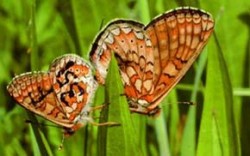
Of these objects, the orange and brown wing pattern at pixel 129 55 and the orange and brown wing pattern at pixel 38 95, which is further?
the orange and brown wing pattern at pixel 129 55

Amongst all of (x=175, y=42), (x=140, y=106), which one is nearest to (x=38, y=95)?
(x=140, y=106)

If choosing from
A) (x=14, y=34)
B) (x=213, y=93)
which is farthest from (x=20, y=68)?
(x=213, y=93)

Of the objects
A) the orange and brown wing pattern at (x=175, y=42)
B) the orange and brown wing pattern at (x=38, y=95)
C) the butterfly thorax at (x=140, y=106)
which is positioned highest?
the orange and brown wing pattern at (x=175, y=42)

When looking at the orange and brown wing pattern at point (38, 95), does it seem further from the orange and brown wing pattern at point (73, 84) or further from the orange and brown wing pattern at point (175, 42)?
the orange and brown wing pattern at point (175, 42)

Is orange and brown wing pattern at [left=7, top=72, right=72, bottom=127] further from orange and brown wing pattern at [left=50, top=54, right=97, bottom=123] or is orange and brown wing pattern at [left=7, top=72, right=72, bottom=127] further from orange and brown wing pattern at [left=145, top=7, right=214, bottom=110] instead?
orange and brown wing pattern at [left=145, top=7, right=214, bottom=110]

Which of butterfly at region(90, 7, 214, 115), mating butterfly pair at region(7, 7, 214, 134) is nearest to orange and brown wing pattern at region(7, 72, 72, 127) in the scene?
mating butterfly pair at region(7, 7, 214, 134)

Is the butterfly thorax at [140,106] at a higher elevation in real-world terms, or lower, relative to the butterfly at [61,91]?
lower

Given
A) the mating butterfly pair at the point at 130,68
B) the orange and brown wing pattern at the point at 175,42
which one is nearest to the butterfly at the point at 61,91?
the mating butterfly pair at the point at 130,68

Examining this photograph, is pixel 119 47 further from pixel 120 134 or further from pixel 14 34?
pixel 14 34
